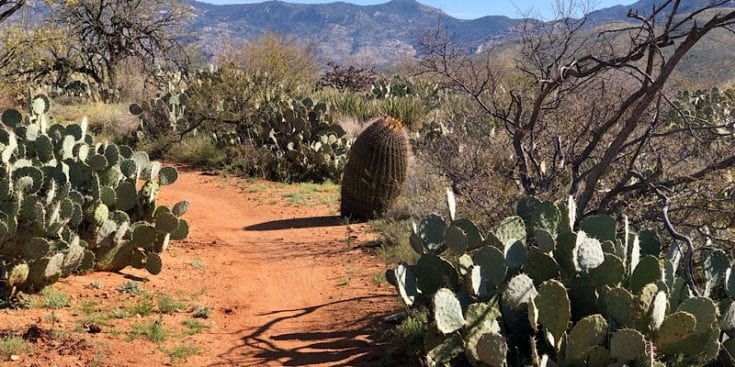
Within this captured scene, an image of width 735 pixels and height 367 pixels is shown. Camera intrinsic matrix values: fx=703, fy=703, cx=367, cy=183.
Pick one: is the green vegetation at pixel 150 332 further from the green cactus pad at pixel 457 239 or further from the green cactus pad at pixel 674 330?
the green cactus pad at pixel 674 330

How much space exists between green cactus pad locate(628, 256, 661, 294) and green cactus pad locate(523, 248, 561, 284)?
0.41m

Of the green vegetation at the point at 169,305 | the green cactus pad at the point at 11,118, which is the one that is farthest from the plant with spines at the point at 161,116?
the green vegetation at the point at 169,305

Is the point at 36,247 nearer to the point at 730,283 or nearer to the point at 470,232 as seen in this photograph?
the point at 470,232

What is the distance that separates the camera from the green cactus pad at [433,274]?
441cm

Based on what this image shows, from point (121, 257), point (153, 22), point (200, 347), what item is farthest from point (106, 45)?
point (200, 347)

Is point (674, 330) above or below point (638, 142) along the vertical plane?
below

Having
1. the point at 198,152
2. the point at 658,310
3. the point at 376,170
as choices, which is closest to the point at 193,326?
the point at 658,310

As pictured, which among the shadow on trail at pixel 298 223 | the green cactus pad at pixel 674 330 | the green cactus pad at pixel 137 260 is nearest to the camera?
the green cactus pad at pixel 674 330

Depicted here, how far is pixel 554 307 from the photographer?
11.4 feet

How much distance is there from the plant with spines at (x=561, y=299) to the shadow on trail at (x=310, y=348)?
0.51 m

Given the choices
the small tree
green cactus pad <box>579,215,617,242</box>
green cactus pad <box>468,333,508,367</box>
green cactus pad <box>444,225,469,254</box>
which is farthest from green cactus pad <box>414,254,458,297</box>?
the small tree

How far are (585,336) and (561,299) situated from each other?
0.21 meters

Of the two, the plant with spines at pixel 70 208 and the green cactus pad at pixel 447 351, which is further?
the plant with spines at pixel 70 208

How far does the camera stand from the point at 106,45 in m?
20.3
